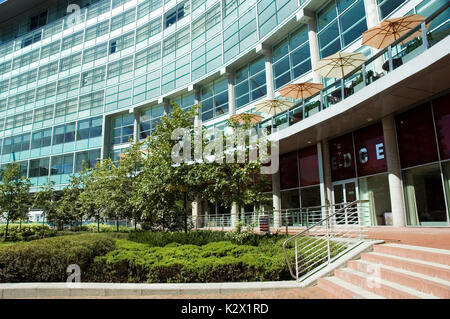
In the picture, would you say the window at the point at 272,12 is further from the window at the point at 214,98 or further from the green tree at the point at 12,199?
the green tree at the point at 12,199

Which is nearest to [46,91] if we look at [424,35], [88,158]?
[88,158]

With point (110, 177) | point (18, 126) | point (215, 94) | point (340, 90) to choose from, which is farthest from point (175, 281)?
point (18, 126)

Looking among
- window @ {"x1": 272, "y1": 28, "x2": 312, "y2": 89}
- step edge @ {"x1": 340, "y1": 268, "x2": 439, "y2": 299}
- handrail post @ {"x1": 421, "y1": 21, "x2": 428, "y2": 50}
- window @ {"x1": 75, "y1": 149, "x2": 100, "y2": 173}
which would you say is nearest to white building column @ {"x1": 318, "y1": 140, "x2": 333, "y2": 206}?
window @ {"x1": 272, "y1": 28, "x2": 312, "y2": 89}

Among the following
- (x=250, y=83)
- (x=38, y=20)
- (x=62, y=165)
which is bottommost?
(x=62, y=165)

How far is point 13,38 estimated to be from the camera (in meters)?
48.7

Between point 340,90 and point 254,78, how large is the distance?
10.7m

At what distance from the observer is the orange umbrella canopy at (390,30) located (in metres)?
12.0

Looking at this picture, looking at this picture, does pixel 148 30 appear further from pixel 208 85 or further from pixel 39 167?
pixel 39 167

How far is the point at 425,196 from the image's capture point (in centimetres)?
1258

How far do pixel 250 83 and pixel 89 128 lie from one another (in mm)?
21555

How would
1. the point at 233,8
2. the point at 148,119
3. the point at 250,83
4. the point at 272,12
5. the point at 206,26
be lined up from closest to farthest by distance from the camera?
the point at 272,12, the point at 250,83, the point at 233,8, the point at 206,26, the point at 148,119

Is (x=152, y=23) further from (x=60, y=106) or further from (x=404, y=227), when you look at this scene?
(x=404, y=227)

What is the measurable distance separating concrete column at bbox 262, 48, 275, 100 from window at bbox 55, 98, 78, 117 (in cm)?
2625

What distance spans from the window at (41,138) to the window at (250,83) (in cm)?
2660
